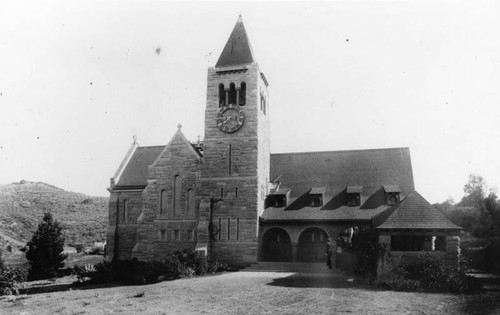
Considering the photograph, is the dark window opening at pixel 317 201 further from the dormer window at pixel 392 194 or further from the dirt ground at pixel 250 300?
the dirt ground at pixel 250 300

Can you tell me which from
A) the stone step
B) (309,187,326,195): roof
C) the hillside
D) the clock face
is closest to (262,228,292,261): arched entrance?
the stone step

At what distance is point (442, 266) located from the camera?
881 inches

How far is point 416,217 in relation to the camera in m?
24.7

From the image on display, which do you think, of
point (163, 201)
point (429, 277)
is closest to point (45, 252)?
point (163, 201)

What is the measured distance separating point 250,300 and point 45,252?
2075cm

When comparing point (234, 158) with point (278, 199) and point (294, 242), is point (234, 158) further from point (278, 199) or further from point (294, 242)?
point (294, 242)

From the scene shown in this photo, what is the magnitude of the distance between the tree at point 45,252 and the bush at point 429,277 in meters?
23.7

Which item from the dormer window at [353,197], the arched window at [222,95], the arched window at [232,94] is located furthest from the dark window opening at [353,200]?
the arched window at [222,95]

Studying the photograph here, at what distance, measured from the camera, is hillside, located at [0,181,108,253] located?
198 feet

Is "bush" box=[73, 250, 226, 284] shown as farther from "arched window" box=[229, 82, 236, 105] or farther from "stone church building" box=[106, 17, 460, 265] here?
"arched window" box=[229, 82, 236, 105]

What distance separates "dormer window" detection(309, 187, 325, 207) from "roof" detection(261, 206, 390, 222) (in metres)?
0.52

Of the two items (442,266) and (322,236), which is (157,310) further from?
(322,236)

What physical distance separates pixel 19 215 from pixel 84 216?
12.8 m

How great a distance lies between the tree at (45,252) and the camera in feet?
109
